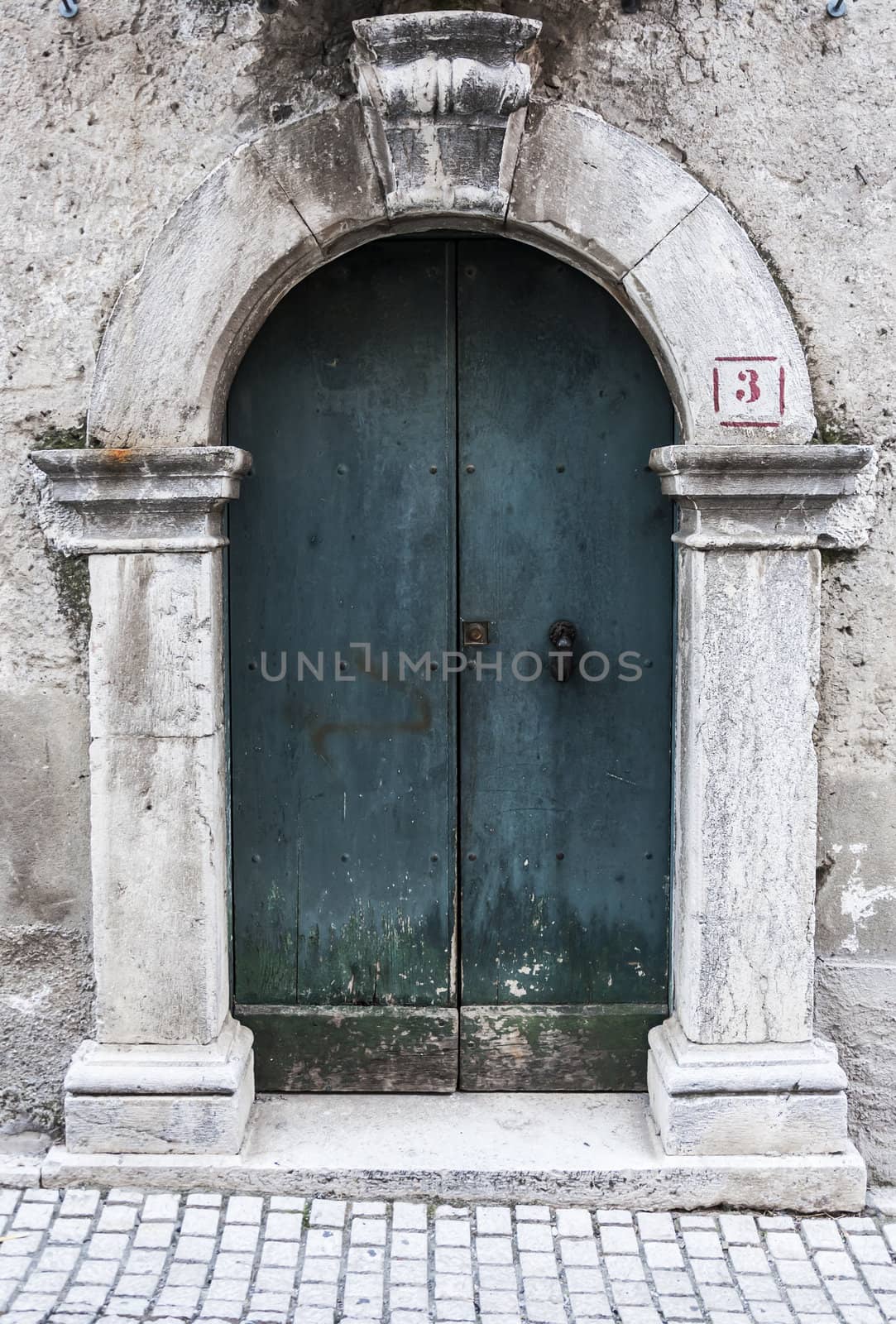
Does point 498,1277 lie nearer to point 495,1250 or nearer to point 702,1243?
point 495,1250

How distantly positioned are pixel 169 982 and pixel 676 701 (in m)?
1.57

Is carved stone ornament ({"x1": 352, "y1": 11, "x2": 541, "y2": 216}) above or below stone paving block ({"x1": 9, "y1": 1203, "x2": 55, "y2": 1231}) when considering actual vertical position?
above

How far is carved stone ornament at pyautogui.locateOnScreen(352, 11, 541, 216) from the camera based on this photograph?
285 cm

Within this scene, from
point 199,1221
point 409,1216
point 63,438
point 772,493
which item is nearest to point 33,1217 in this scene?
point 199,1221

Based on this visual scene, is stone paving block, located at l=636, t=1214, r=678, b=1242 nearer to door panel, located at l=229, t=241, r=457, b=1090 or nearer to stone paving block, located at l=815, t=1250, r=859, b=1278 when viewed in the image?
stone paving block, located at l=815, t=1250, r=859, b=1278

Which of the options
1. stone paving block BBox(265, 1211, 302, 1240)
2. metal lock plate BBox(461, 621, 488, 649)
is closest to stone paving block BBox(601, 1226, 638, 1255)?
stone paving block BBox(265, 1211, 302, 1240)

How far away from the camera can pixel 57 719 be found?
3219mm

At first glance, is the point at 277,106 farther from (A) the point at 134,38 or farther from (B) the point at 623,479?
(B) the point at 623,479

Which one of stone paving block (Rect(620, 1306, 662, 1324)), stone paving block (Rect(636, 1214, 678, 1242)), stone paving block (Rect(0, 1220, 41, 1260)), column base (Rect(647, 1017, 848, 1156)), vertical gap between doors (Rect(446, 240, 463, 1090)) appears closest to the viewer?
stone paving block (Rect(620, 1306, 662, 1324))

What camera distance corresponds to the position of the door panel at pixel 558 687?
3318mm

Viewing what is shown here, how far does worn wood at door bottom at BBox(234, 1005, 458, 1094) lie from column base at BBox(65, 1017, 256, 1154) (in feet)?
→ 0.93

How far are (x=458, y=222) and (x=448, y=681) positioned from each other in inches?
48.4

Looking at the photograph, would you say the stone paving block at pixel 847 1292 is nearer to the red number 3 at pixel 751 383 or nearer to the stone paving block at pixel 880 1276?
the stone paving block at pixel 880 1276

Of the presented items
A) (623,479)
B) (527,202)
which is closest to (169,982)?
(623,479)
